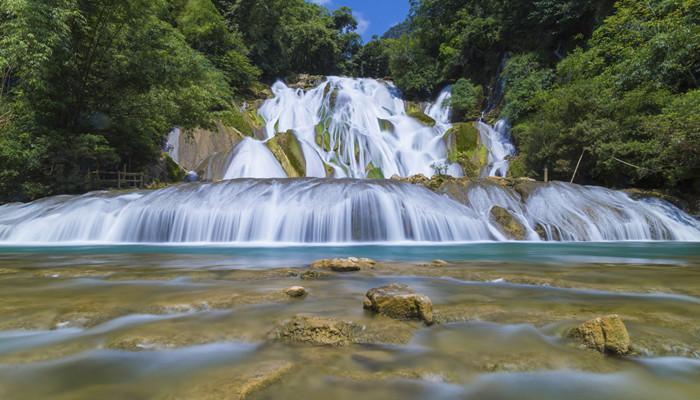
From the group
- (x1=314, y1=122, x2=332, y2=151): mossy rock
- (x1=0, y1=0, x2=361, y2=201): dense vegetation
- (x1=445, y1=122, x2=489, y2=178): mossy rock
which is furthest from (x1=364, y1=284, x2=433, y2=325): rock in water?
(x1=314, y1=122, x2=332, y2=151): mossy rock

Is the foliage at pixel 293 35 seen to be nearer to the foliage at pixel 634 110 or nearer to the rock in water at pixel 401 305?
the foliage at pixel 634 110

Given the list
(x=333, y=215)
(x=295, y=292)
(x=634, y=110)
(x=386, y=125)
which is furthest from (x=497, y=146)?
(x=295, y=292)

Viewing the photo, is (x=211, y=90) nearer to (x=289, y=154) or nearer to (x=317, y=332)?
(x=289, y=154)

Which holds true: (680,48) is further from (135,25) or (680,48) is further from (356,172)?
(135,25)

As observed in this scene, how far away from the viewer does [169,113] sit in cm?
1712

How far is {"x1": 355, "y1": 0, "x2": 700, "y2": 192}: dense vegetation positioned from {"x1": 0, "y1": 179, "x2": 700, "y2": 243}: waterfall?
2285 millimetres

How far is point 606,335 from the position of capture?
214 cm

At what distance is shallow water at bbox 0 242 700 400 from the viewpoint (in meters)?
1.73

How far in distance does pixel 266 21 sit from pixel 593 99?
30.7 metres

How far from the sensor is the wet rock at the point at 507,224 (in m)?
11.1

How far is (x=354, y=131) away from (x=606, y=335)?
74.4ft

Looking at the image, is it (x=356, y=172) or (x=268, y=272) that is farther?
(x=356, y=172)

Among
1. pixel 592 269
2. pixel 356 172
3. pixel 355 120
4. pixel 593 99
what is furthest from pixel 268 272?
pixel 355 120

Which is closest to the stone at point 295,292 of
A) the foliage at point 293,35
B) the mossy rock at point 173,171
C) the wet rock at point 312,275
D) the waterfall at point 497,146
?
the wet rock at point 312,275
